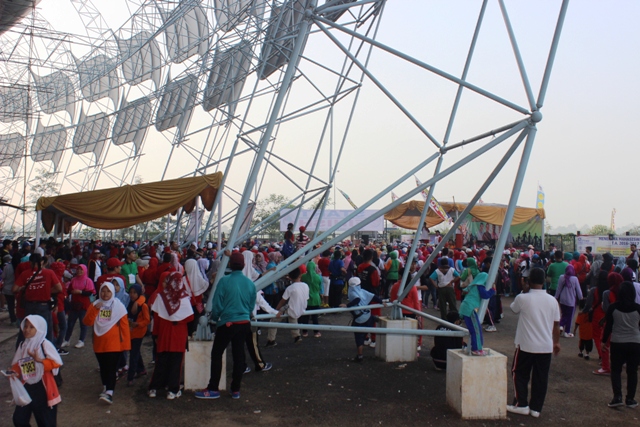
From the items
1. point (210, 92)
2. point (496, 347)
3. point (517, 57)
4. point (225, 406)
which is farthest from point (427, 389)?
point (210, 92)

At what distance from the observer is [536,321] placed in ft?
18.8

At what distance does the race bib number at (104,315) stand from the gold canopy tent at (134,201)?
8.62 meters

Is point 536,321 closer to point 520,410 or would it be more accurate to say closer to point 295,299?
point 520,410

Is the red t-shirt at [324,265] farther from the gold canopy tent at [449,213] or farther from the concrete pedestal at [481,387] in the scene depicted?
Answer: the gold canopy tent at [449,213]

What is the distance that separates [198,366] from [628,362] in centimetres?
491

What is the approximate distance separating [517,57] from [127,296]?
600 cm

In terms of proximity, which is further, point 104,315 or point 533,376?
point 104,315

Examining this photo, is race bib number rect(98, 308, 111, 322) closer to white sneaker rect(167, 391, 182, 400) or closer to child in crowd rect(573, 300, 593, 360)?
white sneaker rect(167, 391, 182, 400)

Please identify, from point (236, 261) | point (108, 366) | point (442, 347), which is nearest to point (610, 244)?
point (442, 347)

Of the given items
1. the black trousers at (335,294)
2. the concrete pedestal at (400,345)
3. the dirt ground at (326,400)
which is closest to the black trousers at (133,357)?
the dirt ground at (326,400)

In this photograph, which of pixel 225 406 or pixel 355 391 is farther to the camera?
pixel 355 391

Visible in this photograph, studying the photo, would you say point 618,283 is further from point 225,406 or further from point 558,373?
point 225,406

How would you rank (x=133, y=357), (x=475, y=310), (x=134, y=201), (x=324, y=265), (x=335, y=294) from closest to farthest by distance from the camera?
(x=475, y=310) → (x=133, y=357) → (x=335, y=294) → (x=324, y=265) → (x=134, y=201)

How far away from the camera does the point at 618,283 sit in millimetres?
6750
